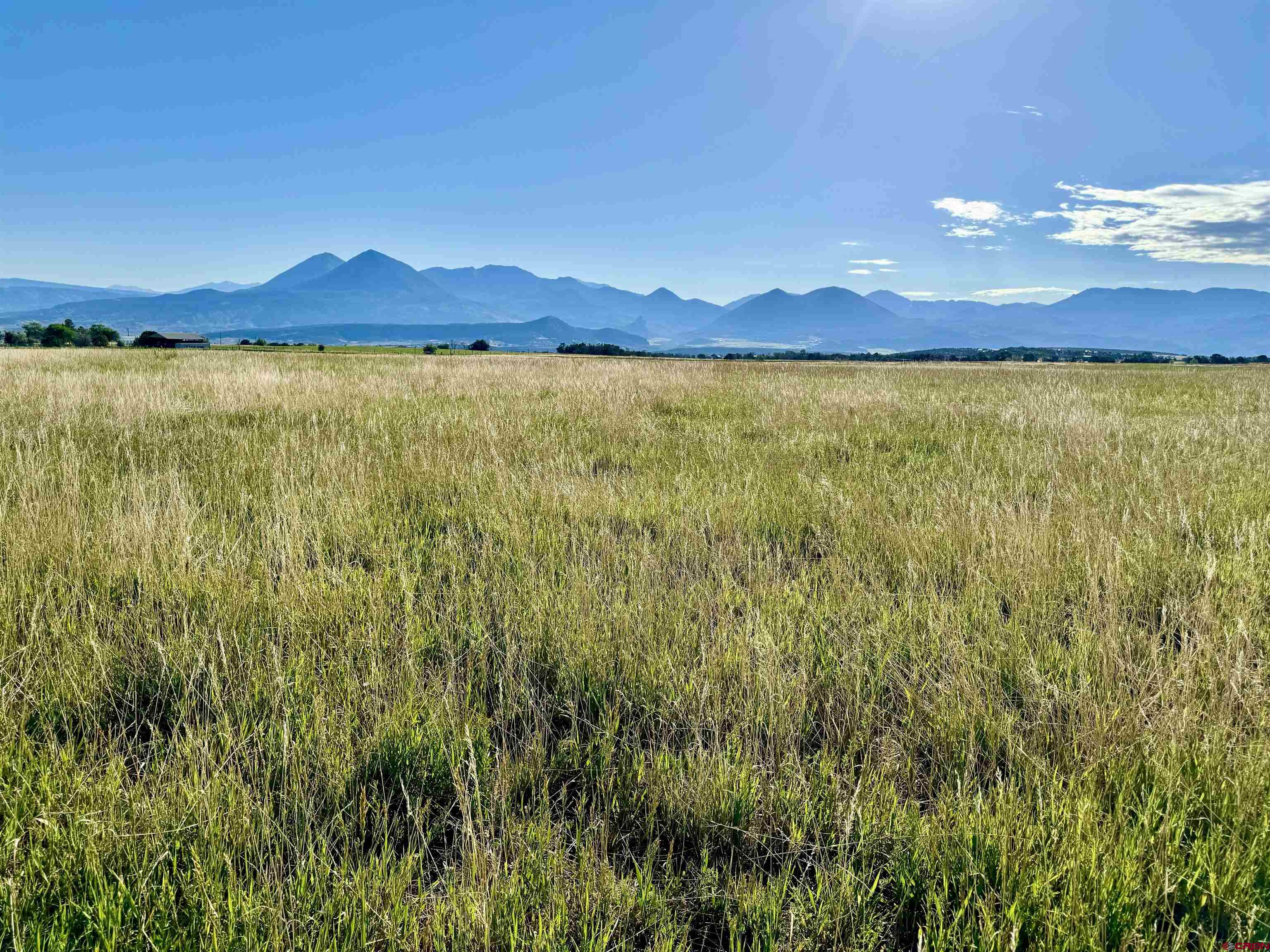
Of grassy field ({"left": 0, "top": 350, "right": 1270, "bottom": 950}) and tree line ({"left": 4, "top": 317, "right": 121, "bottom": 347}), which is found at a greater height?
tree line ({"left": 4, "top": 317, "right": 121, "bottom": 347})

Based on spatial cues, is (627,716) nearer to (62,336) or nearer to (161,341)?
(62,336)

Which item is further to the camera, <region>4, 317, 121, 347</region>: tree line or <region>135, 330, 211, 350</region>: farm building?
<region>135, 330, 211, 350</region>: farm building

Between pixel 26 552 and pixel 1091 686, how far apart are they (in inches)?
217

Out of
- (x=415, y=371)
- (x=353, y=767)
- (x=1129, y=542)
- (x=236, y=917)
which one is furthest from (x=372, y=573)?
(x=415, y=371)

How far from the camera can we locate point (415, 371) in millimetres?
20734

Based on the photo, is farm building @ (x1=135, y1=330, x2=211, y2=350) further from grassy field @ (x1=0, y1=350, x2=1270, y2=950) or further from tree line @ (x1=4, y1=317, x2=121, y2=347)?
grassy field @ (x1=0, y1=350, x2=1270, y2=950)

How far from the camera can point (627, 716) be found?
7.82 ft

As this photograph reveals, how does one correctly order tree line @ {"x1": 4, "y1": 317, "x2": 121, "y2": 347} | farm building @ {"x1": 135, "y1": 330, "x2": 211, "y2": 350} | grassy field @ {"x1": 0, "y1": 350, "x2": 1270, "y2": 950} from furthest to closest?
1. farm building @ {"x1": 135, "y1": 330, "x2": 211, "y2": 350}
2. tree line @ {"x1": 4, "y1": 317, "x2": 121, "y2": 347}
3. grassy field @ {"x1": 0, "y1": 350, "x2": 1270, "y2": 950}

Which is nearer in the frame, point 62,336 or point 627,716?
point 627,716

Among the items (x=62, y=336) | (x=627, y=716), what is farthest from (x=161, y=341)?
(x=627, y=716)

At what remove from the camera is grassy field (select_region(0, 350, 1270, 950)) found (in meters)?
1.52

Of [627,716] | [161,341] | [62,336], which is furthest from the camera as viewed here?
[161,341]

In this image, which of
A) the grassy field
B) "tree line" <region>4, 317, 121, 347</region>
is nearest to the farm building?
"tree line" <region>4, 317, 121, 347</region>

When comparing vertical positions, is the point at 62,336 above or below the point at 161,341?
below
